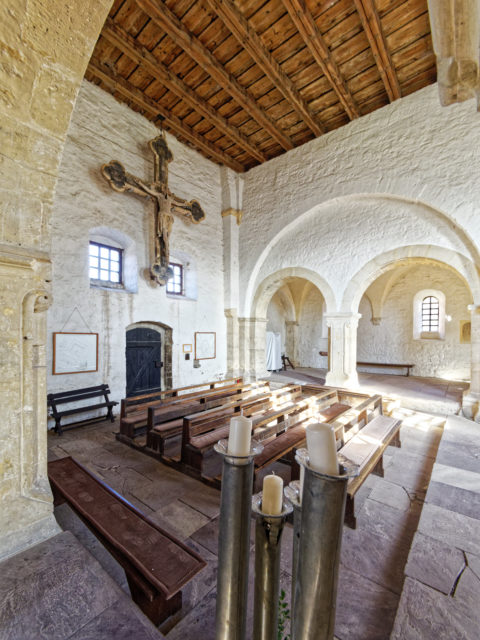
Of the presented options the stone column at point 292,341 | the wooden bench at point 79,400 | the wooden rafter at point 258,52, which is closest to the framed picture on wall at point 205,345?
the wooden bench at point 79,400

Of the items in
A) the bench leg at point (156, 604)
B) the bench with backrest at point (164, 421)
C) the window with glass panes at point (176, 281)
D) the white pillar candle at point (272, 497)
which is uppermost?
the window with glass panes at point (176, 281)

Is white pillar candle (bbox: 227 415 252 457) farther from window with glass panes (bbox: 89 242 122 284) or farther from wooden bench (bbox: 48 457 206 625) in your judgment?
window with glass panes (bbox: 89 242 122 284)

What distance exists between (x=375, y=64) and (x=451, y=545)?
7427 millimetres

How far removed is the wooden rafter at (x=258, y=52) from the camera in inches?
178

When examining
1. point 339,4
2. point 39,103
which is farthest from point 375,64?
point 39,103

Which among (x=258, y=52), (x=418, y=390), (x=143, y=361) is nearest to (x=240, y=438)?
(x=143, y=361)

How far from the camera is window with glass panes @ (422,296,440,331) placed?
9547 millimetres

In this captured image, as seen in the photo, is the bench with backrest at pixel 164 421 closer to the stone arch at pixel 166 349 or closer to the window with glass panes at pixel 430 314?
the stone arch at pixel 166 349

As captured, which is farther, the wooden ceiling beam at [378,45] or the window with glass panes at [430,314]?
the window with glass panes at [430,314]

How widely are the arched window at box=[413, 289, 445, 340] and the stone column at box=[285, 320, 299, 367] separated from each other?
4318 millimetres

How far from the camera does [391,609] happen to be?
1787mm

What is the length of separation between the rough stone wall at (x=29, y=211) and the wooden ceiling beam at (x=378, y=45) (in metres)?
4.73

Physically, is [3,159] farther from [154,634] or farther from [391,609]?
[391,609]

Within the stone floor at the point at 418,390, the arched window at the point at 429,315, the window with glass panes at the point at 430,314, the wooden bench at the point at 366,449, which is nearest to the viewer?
the wooden bench at the point at 366,449
